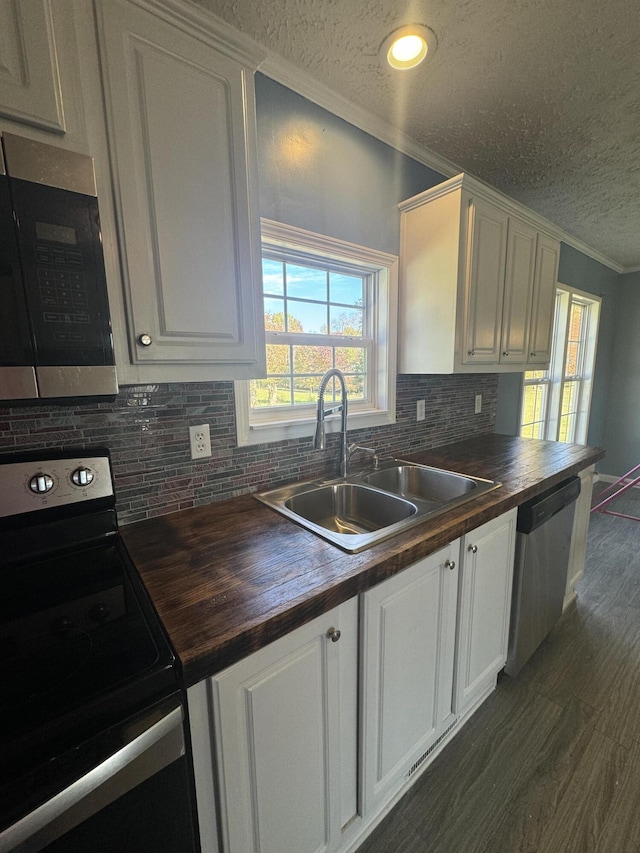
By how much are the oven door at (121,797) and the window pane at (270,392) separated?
3.74 ft

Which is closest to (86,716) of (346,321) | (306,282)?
(306,282)

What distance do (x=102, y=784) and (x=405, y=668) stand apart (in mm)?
863

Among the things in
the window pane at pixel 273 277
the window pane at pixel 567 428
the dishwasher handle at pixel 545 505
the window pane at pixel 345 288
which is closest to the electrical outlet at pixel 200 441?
the window pane at pixel 273 277

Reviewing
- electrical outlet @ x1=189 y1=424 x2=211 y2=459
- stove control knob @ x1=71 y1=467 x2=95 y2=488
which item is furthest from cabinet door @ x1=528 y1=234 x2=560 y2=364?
stove control knob @ x1=71 y1=467 x2=95 y2=488

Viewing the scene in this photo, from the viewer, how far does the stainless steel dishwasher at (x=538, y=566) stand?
1.55 meters

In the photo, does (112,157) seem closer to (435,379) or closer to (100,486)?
(100,486)

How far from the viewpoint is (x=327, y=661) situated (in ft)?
2.93

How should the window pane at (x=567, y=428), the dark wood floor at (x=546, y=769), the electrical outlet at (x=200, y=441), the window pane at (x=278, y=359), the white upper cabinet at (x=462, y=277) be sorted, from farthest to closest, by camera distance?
the window pane at (x=567, y=428) < the white upper cabinet at (x=462, y=277) < the window pane at (x=278, y=359) < the electrical outlet at (x=200, y=441) < the dark wood floor at (x=546, y=769)

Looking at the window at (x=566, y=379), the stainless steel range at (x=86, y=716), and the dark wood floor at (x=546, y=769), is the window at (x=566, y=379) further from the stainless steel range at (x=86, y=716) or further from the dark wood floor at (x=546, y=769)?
the stainless steel range at (x=86, y=716)

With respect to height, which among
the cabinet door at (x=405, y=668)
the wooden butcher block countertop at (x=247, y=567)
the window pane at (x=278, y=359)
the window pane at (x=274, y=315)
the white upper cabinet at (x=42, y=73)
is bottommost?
the cabinet door at (x=405, y=668)

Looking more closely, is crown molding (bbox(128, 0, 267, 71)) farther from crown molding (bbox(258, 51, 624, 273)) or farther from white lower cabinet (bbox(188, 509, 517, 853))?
white lower cabinet (bbox(188, 509, 517, 853))

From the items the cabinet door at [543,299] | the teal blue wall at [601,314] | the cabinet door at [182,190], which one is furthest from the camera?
the teal blue wall at [601,314]

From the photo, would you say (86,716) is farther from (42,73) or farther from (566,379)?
(566,379)

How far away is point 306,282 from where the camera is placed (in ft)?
5.56
